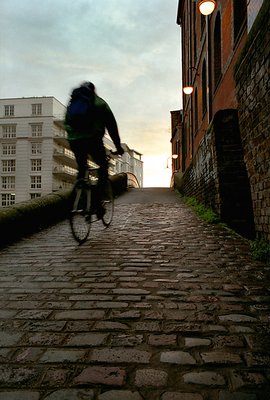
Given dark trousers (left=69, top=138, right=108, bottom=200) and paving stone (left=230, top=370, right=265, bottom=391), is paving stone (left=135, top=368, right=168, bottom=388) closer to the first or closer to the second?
paving stone (left=230, top=370, right=265, bottom=391)

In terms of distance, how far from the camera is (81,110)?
184 inches

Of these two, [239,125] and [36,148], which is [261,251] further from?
[36,148]

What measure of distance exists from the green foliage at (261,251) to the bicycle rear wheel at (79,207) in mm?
2462

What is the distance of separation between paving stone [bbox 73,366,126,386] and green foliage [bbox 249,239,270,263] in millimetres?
3004

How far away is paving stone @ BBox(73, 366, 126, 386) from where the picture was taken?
1754 mm

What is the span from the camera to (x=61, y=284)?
140 inches

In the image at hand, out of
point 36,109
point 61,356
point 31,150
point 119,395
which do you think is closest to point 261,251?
point 61,356

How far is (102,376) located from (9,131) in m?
60.1

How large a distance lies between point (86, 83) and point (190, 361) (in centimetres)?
400

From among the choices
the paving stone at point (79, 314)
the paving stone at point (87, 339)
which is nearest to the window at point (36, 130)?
the paving stone at point (79, 314)

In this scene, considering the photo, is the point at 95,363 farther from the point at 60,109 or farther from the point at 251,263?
the point at 60,109

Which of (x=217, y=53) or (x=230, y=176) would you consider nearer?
(x=230, y=176)

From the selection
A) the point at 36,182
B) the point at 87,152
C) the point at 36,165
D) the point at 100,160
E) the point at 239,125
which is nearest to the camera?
the point at 87,152

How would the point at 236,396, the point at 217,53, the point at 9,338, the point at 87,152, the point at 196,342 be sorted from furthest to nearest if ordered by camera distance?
the point at 217,53 → the point at 87,152 → the point at 9,338 → the point at 196,342 → the point at 236,396
